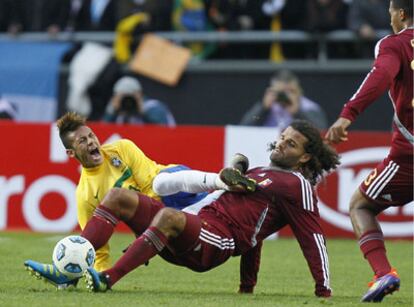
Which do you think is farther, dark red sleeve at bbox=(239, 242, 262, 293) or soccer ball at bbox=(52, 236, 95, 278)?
dark red sleeve at bbox=(239, 242, 262, 293)

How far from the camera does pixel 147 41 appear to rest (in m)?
18.5

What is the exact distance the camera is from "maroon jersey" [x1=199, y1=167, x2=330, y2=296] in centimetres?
877

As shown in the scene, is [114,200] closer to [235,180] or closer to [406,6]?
[235,180]

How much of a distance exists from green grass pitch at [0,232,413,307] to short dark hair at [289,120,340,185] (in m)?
0.91

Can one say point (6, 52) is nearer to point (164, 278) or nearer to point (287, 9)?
point (287, 9)

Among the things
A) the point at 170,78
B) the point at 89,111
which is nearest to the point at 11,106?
the point at 89,111

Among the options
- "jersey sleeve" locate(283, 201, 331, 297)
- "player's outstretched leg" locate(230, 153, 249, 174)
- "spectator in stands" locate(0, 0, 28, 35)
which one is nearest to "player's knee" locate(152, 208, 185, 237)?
"player's outstretched leg" locate(230, 153, 249, 174)

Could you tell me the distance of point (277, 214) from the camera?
29.4 feet

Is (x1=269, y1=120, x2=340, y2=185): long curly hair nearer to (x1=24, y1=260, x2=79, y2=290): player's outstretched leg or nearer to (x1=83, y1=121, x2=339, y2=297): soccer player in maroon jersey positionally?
(x1=83, y1=121, x2=339, y2=297): soccer player in maroon jersey

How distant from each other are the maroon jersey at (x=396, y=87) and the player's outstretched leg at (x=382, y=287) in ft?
2.86

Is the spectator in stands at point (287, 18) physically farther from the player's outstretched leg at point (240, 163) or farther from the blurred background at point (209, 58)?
the player's outstretched leg at point (240, 163)

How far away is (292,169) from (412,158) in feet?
2.90

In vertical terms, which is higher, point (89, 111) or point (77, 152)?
point (77, 152)

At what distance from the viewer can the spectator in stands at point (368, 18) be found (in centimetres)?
1766
